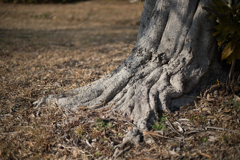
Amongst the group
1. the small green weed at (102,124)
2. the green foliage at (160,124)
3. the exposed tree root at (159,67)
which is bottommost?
the small green weed at (102,124)

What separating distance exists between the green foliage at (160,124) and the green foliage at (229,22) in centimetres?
122

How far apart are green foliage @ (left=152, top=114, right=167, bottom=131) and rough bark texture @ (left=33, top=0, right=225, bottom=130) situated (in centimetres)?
8

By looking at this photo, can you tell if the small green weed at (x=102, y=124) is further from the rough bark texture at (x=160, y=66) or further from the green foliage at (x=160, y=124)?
the green foliage at (x=160, y=124)

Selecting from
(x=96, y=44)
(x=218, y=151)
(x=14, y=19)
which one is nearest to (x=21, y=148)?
(x=218, y=151)

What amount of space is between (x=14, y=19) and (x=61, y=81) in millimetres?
8914

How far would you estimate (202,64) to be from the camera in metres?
2.85

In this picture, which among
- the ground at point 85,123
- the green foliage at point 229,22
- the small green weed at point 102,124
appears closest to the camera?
the ground at point 85,123

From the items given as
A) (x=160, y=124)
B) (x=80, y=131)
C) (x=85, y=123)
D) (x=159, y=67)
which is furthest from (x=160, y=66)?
(x=80, y=131)

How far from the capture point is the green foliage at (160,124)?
8.13 feet

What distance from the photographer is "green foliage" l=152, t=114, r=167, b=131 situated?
2.48 metres

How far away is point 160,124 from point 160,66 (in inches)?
36.4

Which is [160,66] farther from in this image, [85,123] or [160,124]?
[85,123]

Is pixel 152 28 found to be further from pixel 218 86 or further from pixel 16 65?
pixel 16 65

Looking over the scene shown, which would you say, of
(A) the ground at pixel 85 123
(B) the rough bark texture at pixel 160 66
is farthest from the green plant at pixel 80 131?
(B) the rough bark texture at pixel 160 66
